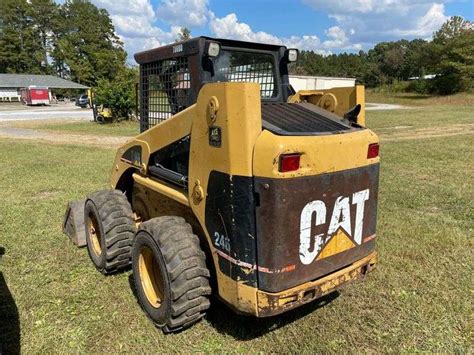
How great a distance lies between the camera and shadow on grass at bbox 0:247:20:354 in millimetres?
2996

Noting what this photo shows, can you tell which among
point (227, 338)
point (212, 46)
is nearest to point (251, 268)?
point (227, 338)

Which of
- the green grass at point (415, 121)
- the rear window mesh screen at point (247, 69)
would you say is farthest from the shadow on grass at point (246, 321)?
the green grass at point (415, 121)

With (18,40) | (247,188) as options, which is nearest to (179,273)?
(247,188)

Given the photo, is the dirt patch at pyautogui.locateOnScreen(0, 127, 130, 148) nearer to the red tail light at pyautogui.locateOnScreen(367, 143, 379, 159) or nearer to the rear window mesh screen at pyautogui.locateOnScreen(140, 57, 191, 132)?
the rear window mesh screen at pyautogui.locateOnScreen(140, 57, 191, 132)

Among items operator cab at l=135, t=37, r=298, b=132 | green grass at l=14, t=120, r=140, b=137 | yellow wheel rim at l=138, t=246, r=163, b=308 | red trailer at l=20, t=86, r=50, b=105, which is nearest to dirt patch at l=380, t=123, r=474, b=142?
green grass at l=14, t=120, r=140, b=137

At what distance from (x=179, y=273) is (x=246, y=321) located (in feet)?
2.66

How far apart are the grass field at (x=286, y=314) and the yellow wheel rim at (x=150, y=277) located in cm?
20

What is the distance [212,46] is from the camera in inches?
117

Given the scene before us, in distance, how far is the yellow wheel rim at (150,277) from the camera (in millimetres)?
3301

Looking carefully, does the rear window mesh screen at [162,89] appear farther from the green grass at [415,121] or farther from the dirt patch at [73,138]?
the green grass at [415,121]

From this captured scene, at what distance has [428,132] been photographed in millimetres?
16438

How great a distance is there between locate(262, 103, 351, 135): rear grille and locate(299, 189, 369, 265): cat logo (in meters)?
0.49

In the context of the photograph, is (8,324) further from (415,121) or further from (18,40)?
(18,40)

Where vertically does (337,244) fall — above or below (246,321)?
above
